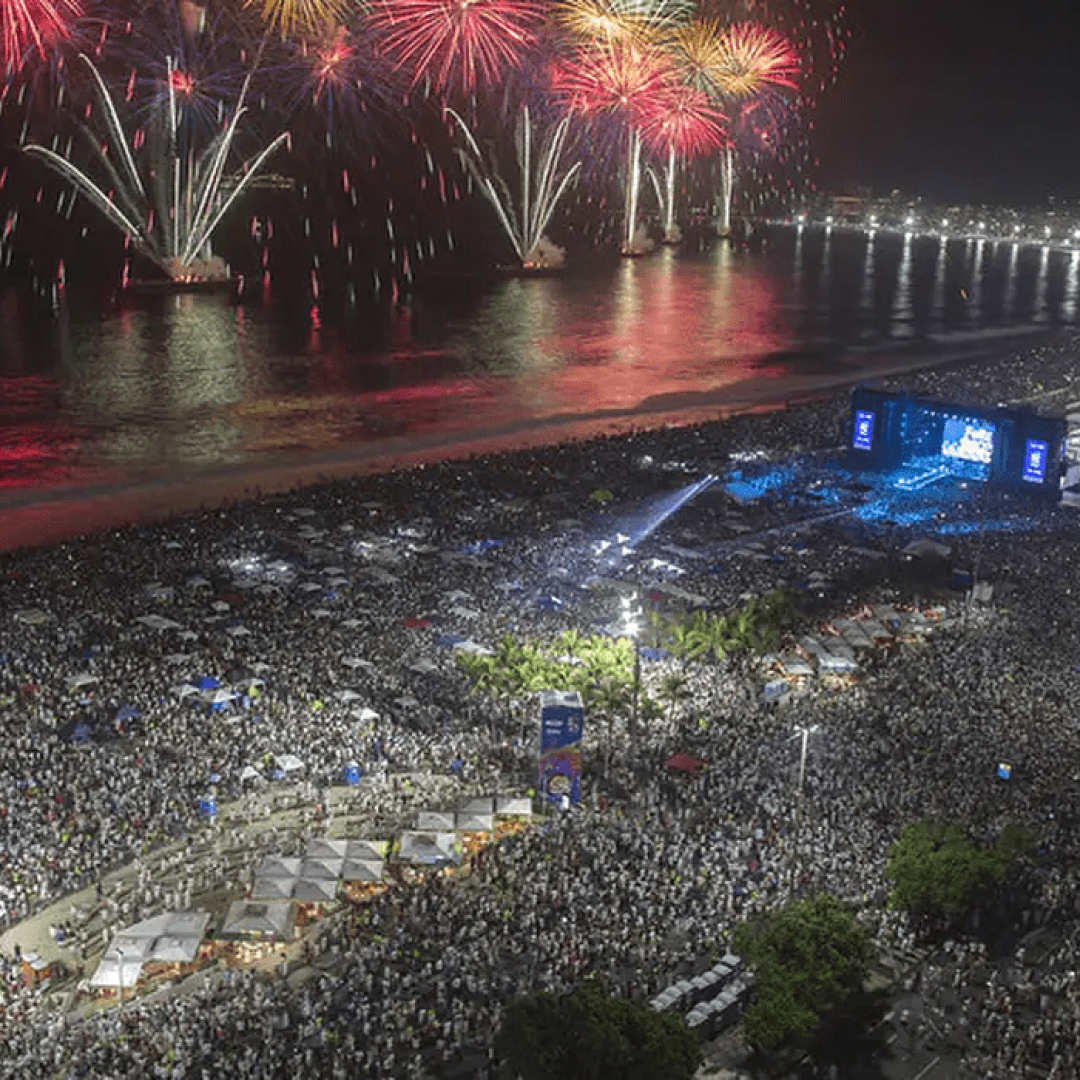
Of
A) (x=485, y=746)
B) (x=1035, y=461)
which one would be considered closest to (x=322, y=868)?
(x=485, y=746)

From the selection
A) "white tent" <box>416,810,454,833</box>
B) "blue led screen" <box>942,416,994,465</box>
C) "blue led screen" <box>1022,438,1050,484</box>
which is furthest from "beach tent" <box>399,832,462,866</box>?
"blue led screen" <box>942,416,994,465</box>

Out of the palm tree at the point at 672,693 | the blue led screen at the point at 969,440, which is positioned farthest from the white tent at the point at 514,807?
the blue led screen at the point at 969,440

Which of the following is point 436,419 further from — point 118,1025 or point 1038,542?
point 118,1025

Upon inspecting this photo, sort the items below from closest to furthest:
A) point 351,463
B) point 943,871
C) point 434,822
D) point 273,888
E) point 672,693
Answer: point 943,871, point 273,888, point 434,822, point 672,693, point 351,463

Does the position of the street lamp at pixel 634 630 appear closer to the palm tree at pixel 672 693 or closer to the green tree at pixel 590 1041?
the palm tree at pixel 672 693

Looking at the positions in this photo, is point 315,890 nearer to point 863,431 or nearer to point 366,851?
point 366,851

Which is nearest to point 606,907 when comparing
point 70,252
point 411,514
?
point 411,514
